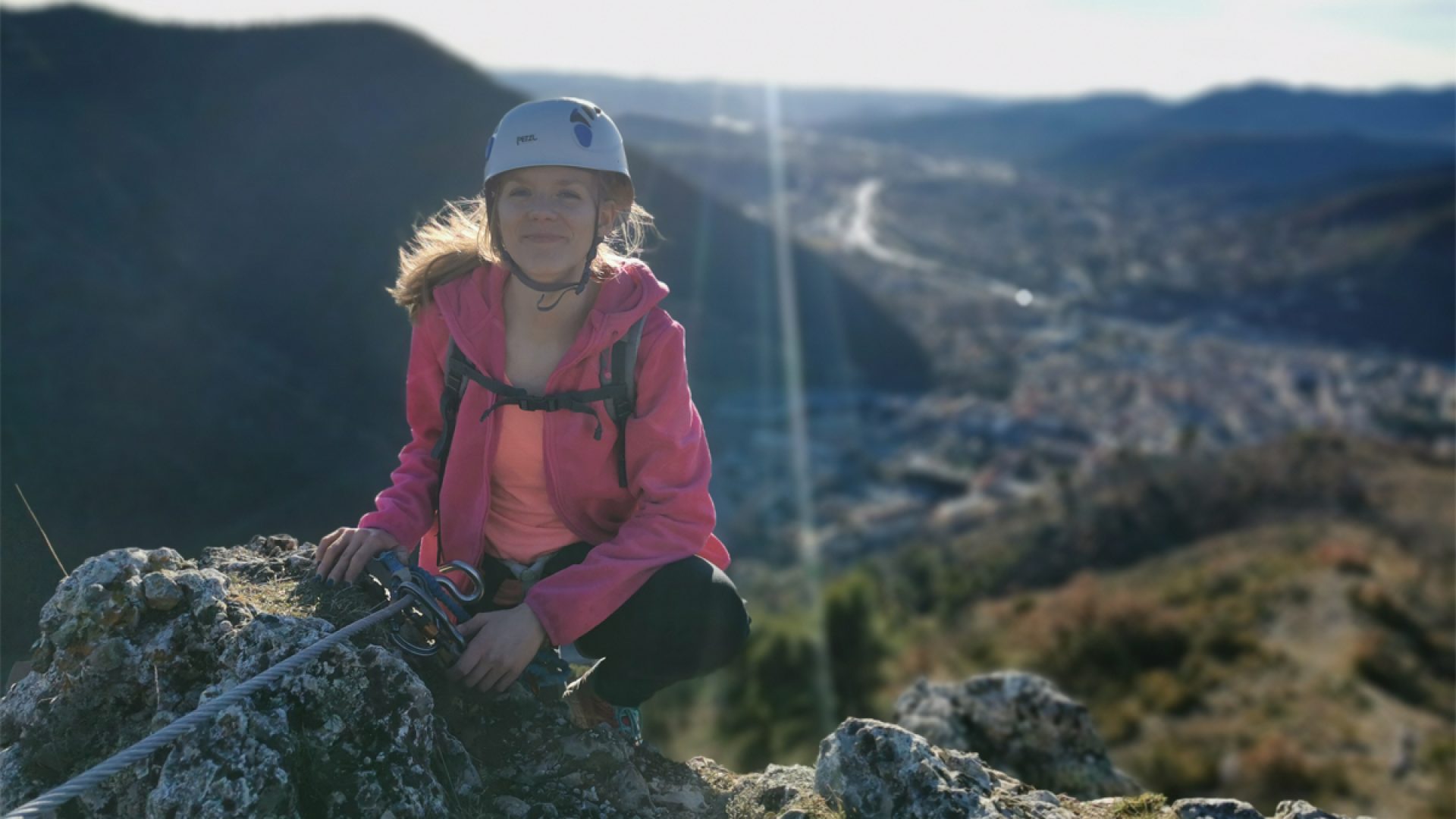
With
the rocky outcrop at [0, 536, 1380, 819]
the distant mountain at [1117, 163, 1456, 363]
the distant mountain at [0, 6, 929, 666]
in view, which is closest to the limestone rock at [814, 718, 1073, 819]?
the rocky outcrop at [0, 536, 1380, 819]

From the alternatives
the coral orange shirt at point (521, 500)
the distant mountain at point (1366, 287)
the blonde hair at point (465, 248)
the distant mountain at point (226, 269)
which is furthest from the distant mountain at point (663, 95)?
the distant mountain at point (1366, 287)

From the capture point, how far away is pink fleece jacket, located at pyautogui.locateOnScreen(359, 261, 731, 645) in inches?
111

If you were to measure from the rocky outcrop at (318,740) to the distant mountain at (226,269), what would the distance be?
490 mm

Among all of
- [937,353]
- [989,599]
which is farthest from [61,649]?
[937,353]

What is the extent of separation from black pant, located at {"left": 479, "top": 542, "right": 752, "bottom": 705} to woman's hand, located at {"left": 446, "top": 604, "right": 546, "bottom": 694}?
25cm

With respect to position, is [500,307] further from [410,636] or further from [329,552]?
[410,636]

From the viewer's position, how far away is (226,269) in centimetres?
2512

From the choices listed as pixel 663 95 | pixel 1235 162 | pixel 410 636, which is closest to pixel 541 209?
pixel 410 636

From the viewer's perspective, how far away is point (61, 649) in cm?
251

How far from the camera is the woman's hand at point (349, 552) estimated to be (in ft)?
9.42

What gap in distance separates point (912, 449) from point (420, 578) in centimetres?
6496

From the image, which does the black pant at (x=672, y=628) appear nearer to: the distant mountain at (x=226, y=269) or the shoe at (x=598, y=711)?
the shoe at (x=598, y=711)

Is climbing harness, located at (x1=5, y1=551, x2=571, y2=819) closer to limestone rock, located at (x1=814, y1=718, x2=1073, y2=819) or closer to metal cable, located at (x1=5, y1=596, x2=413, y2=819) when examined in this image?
metal cable, located at (x1=5, y1=596, x2=413, y2=819)

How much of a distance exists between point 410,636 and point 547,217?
126 centimetres
